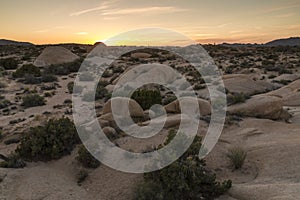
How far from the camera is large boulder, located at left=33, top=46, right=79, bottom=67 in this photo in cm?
3164

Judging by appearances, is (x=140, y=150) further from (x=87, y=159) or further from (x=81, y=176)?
(x=81, y=176)

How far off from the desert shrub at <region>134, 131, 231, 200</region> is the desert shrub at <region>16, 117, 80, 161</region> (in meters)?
2.92

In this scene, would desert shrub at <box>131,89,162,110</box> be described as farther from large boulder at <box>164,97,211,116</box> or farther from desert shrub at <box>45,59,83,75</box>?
desert shrub at <box>45,59,83,75</box>

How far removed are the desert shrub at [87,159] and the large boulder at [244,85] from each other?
427 inches

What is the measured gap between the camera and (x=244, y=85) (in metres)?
17.8

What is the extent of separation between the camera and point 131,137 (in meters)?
9.00

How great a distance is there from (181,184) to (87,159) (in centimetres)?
274

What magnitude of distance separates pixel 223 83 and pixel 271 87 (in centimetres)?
328

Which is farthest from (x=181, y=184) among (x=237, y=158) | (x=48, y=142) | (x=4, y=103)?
(x=4, y=103)

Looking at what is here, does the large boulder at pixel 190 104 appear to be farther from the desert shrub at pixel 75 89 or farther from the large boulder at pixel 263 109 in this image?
the desert shrub at pixel 75 89

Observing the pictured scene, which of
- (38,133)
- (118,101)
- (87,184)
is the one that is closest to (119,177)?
(87,184)

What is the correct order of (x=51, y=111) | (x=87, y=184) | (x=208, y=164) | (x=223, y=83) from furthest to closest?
(x=223, y=83)
(x=51, y=111)
(x=208, y=164)
(x=87, y=184)

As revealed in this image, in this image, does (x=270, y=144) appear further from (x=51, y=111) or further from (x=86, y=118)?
(x=51, y=111)

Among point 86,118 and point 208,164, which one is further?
point 86,118
